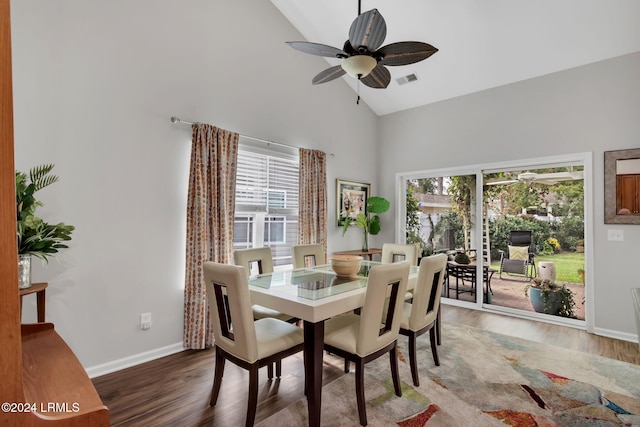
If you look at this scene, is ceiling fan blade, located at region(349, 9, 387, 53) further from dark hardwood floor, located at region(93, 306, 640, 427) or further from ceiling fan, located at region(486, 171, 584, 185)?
ceiling fan, located at region(486, 171, 584, 185)

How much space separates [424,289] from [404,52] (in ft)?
5.80

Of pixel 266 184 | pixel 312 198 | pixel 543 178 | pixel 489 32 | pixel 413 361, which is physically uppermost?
pixel 489 32

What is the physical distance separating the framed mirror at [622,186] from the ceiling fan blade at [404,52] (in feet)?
9.09

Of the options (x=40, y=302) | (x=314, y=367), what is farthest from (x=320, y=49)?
(x=40, y=302)

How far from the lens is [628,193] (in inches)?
132

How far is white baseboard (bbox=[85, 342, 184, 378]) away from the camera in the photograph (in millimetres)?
2527

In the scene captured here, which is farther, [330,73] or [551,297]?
[551,297]

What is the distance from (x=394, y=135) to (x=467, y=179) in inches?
57.0

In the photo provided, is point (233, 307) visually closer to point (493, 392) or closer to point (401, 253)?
point (493, 392)

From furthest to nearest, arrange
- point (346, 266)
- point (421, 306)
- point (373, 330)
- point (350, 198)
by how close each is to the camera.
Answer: point (350, 198) < point (346, 266) < point (421, 306) < point (373, 330)

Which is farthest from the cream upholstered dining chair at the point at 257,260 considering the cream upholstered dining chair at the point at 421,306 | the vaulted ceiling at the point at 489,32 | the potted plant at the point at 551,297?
the potted plant at the point at 551,297

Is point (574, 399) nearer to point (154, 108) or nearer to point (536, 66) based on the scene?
point (536, 66)

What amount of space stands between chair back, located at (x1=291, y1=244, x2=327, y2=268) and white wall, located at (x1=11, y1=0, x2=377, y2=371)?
113cm

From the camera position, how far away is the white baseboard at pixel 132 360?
99.5 inches
